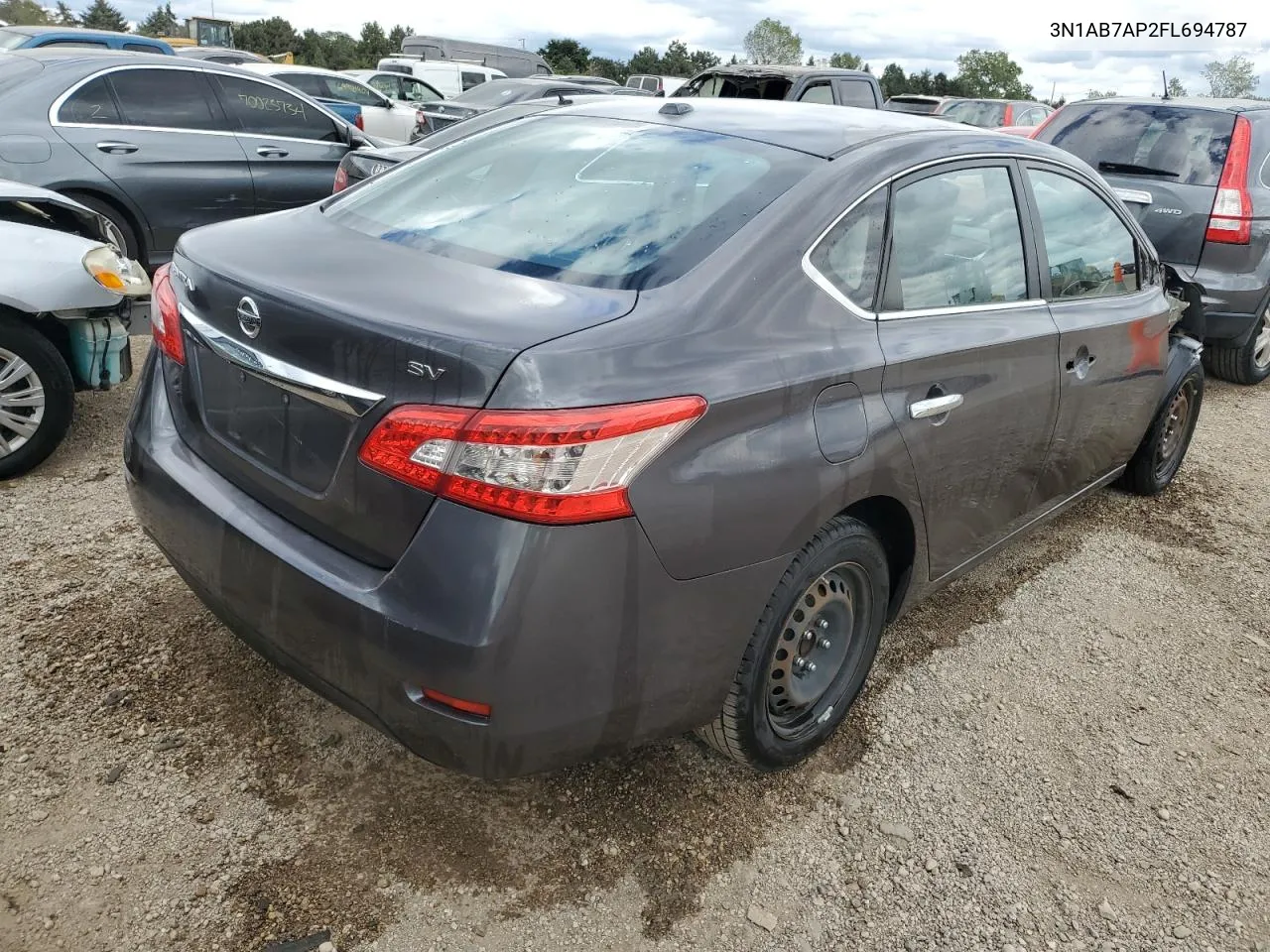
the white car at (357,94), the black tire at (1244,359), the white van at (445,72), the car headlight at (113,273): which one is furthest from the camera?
the white van at (445,72)

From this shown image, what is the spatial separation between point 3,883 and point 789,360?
2.03m

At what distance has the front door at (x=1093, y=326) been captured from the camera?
10.6 ft

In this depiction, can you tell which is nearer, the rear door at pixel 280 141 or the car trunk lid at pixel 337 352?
the car trunk lid at pixel 337 352

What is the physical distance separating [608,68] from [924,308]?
6118 centimetres

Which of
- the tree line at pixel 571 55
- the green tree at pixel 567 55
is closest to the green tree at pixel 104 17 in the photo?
the tree line at pixel 571 55

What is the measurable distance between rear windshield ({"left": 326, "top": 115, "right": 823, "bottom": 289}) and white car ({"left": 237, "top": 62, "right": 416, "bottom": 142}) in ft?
39.5

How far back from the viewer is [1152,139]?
6.49m

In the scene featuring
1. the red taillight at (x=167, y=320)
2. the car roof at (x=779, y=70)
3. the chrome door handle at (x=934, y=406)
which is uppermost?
the car roof at (x=779, y=70)

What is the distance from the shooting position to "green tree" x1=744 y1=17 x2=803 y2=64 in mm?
75375

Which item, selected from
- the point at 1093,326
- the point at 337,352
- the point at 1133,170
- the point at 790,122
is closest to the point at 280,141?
the point at 790,122

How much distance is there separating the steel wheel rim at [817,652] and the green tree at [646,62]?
64.1 meters

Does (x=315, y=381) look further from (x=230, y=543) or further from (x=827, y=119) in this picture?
(x=827, y=119)

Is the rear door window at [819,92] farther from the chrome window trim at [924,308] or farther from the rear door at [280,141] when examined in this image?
the chrome window trim at [924,308]

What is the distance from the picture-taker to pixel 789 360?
2203 mm
